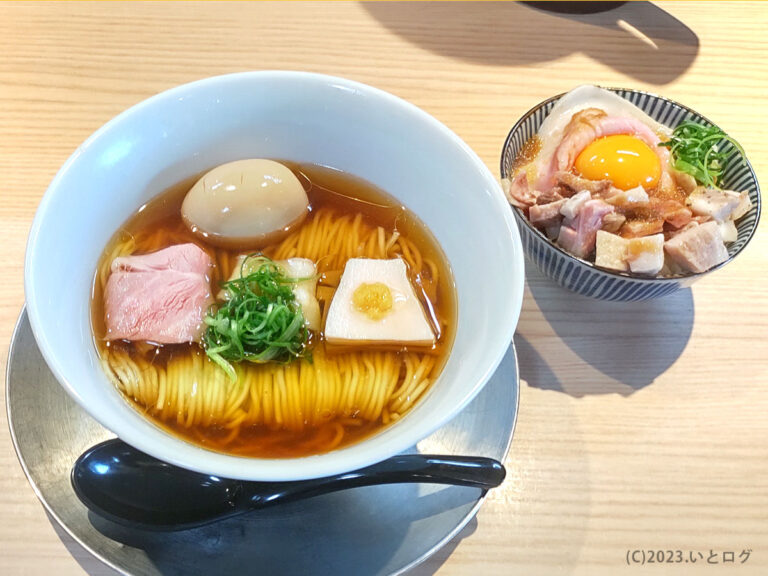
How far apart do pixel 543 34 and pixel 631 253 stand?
981 mm

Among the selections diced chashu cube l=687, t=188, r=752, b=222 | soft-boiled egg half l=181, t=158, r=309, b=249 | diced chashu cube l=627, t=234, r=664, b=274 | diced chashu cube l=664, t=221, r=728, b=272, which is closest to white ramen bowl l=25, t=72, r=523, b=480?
soft-boiled egg half l=181, t=158, r=309, b=249

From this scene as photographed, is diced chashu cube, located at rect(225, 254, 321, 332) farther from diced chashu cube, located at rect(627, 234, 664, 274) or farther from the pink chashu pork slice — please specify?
diced chashu cube, located at rect(627, 234, 664, 274)

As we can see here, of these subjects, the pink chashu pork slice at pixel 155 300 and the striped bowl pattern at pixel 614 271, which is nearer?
the pink chashu pork slice at pixel 155 300

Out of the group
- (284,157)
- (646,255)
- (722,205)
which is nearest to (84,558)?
(284,157)

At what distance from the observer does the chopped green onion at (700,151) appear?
146 cm

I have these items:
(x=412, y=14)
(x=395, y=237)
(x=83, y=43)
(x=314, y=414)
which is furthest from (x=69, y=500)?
(x=412, y=14)

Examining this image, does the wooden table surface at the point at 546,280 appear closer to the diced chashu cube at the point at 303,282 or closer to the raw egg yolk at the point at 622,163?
the raw egg yolk at the point at 622,163

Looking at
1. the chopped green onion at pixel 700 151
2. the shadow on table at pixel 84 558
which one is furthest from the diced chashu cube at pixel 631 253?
the shadow on table at pixel 84 558

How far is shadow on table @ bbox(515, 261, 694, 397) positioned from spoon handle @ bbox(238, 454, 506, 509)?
38 cm

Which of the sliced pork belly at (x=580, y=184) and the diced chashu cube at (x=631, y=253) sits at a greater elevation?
the sliced pork belly at (x=580, y=184)

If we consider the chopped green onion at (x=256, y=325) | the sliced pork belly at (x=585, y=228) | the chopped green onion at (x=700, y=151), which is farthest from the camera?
the chopped green onion at (x=700, y=151)

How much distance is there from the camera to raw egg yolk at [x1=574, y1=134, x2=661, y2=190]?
1.49 metres

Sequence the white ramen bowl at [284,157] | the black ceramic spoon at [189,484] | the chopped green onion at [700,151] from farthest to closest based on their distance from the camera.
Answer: the chopped green onion at [700,151] → the black ceramic spoon at [189,484] → the white ramen bowl at [284,157]

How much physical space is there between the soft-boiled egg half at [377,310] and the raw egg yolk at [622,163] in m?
0.62
